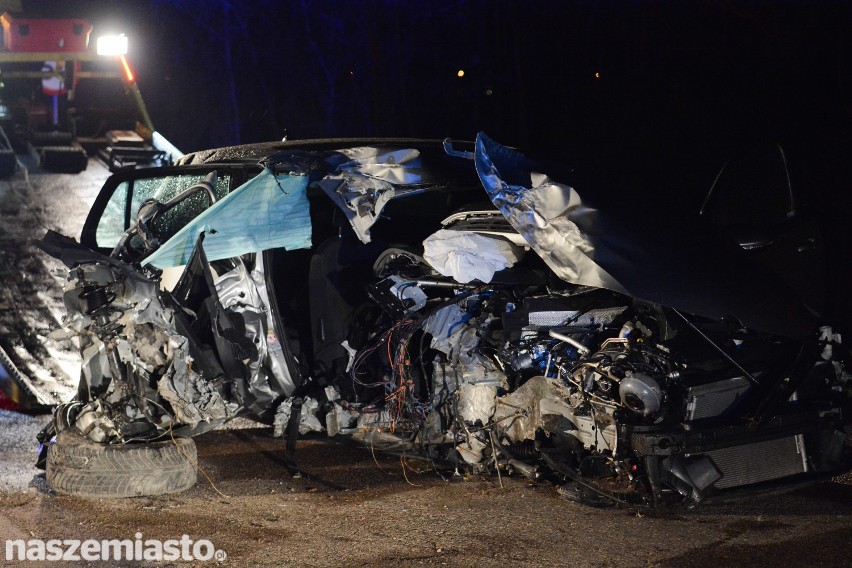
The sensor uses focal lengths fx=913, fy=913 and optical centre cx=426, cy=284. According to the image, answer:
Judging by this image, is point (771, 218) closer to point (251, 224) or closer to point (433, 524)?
point (433, 524)

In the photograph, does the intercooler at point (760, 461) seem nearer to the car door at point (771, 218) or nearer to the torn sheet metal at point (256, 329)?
the car door at point (771, 218)

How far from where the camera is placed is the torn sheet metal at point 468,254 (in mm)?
4555

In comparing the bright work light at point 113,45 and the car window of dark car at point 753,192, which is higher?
the car window of dark car at point 753,192

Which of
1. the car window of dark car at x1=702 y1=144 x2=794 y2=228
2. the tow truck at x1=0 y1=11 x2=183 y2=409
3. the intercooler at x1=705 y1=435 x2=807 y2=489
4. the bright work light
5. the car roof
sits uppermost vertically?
the car window of dark car at x1=702 y1=144 x2=794 y2=228

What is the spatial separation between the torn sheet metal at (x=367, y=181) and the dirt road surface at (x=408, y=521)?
4.63ft

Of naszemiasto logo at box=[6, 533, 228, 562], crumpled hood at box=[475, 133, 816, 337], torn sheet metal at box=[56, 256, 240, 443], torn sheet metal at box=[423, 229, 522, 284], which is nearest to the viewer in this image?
naszemiasto logo at box=[6, 533, 228, 562]

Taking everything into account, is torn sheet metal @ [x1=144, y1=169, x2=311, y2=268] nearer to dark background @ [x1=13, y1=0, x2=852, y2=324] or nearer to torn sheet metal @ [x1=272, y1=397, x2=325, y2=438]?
torn sheet metal @ [x1=272, y1=397, x2=325, y2=438]

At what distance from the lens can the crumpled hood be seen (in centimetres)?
409

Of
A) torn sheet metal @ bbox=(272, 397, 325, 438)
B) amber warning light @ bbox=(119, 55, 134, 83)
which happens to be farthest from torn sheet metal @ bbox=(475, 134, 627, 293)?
amber warning light @ bbox=(119, 55, 134, 83)

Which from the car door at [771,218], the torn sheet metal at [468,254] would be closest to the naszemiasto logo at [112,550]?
the torn sheet metal at [468,254]

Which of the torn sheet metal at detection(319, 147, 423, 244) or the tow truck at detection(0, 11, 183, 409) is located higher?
the torn sheet metal at detection(319, 147, 423, 244)

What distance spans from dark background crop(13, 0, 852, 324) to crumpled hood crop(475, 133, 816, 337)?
0.55 ft

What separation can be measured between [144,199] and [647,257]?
372 centimetres

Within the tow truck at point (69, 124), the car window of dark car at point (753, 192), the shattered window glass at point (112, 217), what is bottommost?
the tow truck at point (69, 124)
